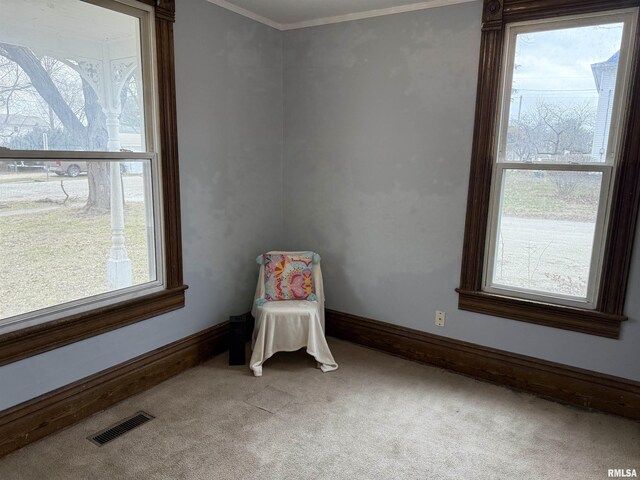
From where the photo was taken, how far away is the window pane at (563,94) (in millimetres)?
2500

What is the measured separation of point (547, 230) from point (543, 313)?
0.52 metres

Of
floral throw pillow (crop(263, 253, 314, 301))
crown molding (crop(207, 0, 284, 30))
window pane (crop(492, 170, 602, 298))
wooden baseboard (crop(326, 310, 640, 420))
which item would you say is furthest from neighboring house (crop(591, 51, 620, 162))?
crown molding (crop(207, 0, 284, 30))

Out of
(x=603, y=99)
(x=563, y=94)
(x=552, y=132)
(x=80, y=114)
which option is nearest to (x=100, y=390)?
(x=80, y=114)

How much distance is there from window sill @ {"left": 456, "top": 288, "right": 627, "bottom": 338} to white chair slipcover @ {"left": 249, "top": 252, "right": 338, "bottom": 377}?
3.29 feet

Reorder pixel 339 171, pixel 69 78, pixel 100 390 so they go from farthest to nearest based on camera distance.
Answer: pixel 339 171
pixel 100 390
pixel 69 78

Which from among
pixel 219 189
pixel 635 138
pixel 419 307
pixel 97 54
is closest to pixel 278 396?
pixel 419 307

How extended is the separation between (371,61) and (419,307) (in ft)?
5.95

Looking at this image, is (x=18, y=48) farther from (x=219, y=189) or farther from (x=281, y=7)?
(x=281, y=7)

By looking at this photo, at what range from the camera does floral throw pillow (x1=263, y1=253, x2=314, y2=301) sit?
129 inches

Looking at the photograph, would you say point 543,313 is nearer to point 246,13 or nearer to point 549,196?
point 549,196

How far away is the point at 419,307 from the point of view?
326 cm

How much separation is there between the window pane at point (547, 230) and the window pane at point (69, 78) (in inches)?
92.9

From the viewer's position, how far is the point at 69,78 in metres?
2.31

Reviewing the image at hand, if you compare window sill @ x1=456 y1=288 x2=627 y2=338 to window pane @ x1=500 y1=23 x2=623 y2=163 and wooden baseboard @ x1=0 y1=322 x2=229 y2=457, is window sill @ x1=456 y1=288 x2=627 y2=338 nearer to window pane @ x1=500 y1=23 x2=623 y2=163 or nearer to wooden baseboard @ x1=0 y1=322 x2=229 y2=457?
window pane @ x1=500 y1=23 x2=623 y2=163
